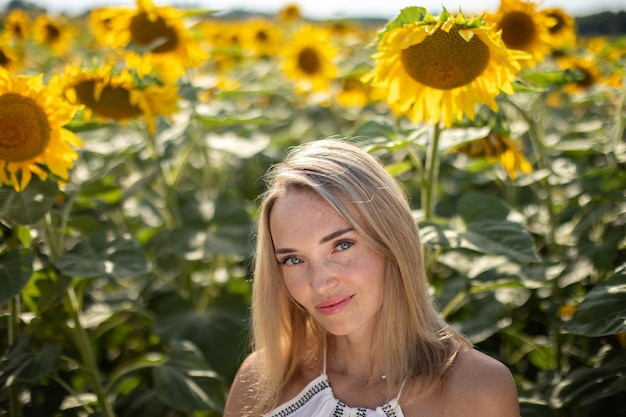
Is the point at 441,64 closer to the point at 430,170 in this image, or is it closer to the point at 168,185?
the point at 430,170

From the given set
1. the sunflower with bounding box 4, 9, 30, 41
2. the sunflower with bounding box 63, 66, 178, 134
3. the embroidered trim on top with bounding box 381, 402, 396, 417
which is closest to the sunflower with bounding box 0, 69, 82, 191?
the sunflower with bounding box 63, 66, 178, 134

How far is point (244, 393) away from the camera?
1.73 meters

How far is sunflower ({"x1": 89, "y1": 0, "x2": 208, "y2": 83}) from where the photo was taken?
2.54 m

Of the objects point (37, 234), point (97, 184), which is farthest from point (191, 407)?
point (97, 184)

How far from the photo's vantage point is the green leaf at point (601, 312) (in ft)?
5.24

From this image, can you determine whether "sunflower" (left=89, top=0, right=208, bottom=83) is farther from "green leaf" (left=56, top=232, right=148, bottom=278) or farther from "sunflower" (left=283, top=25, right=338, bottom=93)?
"sunflower" (left=283, top=25, right=338, bottom=93)

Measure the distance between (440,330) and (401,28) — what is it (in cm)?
71

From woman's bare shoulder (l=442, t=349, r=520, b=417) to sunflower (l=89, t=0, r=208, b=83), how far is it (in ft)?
5.23

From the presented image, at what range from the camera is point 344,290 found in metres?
1.46

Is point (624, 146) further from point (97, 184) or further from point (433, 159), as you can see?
point (97, 184)

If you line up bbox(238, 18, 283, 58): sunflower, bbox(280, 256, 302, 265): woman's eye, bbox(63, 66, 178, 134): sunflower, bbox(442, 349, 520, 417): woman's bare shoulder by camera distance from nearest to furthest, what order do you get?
bbox(442, 349, 520, 417): woman's bare shoulder < bbox(280, 256, 302, 265): woman's eye < bbox(63, 66, 178, 134): sunflower < bbox(238, 18, 283, 58): sunflower

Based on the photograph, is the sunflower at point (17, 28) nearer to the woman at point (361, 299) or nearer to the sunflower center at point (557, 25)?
the sunflower center at point (557, 25)

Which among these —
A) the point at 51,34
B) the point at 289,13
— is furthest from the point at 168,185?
the point at 289,13

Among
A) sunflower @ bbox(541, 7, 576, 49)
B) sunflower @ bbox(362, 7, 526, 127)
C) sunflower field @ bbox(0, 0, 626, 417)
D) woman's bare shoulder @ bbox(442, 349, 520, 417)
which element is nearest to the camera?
woman's bare shoulder @ bbox(442, 349, 520, 417)
